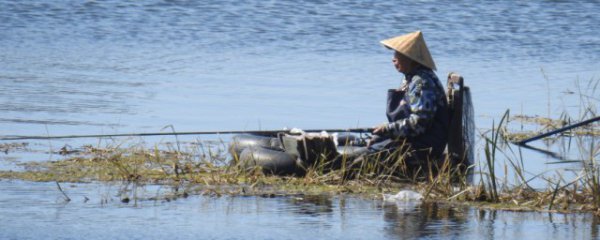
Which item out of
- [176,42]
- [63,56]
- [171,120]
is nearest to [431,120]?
[171,120]

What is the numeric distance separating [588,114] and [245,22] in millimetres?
10507

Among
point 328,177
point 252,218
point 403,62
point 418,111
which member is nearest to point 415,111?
point 418,111

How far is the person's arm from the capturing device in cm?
1045

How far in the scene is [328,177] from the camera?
34.3ft

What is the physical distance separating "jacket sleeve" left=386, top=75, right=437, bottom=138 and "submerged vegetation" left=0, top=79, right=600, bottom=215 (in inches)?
9.4

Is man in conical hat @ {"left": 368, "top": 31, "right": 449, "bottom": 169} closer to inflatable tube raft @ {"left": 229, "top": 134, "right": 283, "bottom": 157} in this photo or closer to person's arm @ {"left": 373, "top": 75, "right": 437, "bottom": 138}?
person's arm @ {"left": 373, "top": 75, "right": 437, "bottom": 138}

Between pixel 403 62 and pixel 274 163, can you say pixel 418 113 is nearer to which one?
pixel 403 62

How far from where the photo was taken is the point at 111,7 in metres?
25.3

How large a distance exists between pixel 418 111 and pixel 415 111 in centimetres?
3

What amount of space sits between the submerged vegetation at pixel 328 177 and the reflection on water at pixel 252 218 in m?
0.22

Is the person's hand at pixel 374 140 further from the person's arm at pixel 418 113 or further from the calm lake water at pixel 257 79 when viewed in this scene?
the calm lake water at pixel 257 79

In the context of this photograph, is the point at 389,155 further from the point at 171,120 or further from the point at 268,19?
the point at 268,19

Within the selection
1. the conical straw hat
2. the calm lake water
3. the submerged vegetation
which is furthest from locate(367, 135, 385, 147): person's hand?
the calm lake water

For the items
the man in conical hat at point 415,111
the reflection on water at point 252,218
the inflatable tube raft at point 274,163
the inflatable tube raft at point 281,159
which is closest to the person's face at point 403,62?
the man in conical hat at point 415,111
